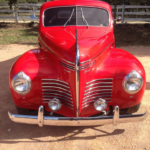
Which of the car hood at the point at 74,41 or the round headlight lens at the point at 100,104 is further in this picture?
the car hood at the point at 74,41

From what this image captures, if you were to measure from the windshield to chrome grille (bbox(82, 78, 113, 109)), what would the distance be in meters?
1.36

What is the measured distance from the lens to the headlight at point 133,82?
2326mm

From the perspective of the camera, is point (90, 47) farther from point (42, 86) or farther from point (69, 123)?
point (69, 123)

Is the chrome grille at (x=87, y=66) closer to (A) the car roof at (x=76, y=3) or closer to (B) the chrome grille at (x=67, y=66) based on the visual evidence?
(B) the chrome grille at (x=67, y=66)

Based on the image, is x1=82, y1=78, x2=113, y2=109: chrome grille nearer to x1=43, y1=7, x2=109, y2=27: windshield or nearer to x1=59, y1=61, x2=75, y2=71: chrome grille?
x1=59, y1=61, x2=75, y2=71: chrome grille

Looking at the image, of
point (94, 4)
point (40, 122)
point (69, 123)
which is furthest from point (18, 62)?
point (94, 4)

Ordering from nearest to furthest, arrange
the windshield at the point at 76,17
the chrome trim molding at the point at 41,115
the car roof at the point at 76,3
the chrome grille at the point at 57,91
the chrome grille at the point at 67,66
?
the chrome trim molding at the point at 41,115
the chrome grille at the point at 67,66
the chrome grille at the point at 57,91
the windshield at the point at 76,17
the car roof at the point at 76,3

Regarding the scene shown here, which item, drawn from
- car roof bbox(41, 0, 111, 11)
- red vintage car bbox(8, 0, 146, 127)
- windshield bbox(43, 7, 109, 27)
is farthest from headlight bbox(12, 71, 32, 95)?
car roof bbox(41, 0, 111, 11)

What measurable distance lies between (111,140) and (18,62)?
67.7 inches

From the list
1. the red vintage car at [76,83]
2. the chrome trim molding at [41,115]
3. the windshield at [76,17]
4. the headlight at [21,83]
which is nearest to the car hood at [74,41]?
the red vintage car at [76,83]

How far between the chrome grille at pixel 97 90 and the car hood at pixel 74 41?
36cm

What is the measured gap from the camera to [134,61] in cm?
260

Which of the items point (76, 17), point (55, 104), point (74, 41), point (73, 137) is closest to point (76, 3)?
point (76, 17)

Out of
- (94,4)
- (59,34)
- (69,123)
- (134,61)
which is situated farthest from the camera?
(94,4)
